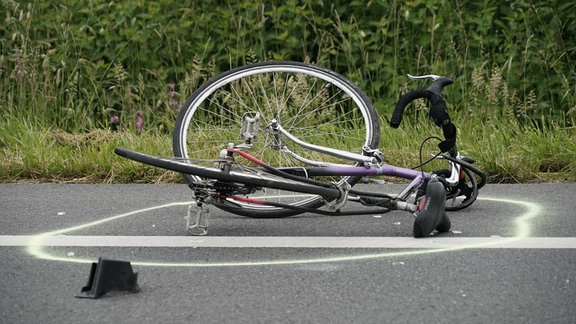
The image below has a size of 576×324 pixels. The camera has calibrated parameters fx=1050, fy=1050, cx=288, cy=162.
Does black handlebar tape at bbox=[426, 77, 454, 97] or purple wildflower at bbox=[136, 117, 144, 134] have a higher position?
black handlebar tape at bbox=[426, 77, 454, 97]

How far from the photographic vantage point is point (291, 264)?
183 inches

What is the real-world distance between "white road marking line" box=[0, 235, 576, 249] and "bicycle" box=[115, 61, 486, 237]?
10 cm

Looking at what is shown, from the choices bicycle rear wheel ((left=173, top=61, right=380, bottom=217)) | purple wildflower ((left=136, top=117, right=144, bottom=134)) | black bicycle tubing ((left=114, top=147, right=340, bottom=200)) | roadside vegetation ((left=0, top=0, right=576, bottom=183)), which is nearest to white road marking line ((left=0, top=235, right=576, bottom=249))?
black bicycle tubing ((left=114, top=147, right=340, bottom=200))

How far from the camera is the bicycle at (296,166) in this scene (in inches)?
201

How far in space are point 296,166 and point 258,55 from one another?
3.30 m

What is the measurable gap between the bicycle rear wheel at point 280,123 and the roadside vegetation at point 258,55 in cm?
112

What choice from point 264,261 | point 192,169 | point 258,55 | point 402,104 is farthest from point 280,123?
point 258,55

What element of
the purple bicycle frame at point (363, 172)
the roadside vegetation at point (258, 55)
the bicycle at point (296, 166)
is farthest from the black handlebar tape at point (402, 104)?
the roadside vegetation at point (258, 55)

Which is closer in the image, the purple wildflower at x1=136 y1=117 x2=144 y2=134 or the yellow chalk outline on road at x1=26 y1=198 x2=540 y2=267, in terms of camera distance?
the yellow chalk outline on road at x1=26 y1=198 x2=540 y2=267

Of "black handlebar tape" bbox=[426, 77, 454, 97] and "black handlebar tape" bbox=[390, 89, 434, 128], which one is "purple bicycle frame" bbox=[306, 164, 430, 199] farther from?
"black handlebar tape" bbox=[426, 77, 454, 97]

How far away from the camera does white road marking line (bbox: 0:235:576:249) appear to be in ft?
16.2

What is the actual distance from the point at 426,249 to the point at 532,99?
3762 millimetres

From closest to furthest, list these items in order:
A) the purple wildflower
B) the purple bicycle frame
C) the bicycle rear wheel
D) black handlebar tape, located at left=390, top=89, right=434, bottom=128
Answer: the purple bicycle frame < black handlebar tape, located at left=390, top=89, right=434, bottom=128 < the bicycle rear wheel < the purple wildflower

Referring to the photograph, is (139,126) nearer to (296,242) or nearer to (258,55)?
(258,55)
